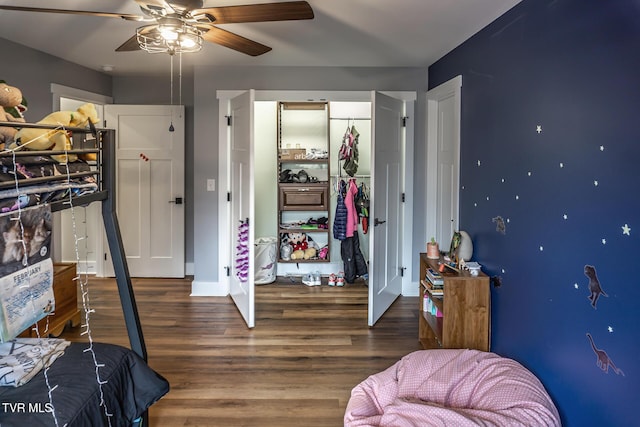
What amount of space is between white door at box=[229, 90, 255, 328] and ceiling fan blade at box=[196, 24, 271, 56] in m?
0.93

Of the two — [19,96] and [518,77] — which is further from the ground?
[518,77]

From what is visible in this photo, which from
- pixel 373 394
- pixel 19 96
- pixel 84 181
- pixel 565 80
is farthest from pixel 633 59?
pixel 19 96

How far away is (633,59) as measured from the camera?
1703mm

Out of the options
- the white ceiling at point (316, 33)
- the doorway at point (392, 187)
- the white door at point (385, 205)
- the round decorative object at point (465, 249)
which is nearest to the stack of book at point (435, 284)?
the round decorative object at point (465, 249)

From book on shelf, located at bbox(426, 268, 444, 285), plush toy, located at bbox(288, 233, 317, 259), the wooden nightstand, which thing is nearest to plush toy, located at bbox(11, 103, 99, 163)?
the wooden nightstand

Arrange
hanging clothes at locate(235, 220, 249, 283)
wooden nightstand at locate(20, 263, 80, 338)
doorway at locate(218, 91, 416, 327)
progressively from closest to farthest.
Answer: wooden nightstand at locate(20, 263, 80, 338), hanging clothes at locate(235, 220, 249, 283), doorway at locate(218, 91, 416, 327)

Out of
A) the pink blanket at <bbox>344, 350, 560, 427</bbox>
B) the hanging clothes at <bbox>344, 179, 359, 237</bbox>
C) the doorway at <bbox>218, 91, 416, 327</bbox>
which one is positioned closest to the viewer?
the pink blanket at <bbox>344, 350, 560, 427</bbox>

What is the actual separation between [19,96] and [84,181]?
0.39m

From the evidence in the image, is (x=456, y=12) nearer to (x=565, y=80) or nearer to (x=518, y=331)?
(x=565, y=80)

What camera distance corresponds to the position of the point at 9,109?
5.86 ft

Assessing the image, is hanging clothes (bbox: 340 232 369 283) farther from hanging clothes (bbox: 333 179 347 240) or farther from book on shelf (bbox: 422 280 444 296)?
book on shelf (bbox: 422 280 444 296)

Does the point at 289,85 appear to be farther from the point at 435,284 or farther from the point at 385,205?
the point at 435,284

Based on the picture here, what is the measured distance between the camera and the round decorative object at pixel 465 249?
3262mm

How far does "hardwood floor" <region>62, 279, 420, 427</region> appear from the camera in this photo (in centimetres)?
269
